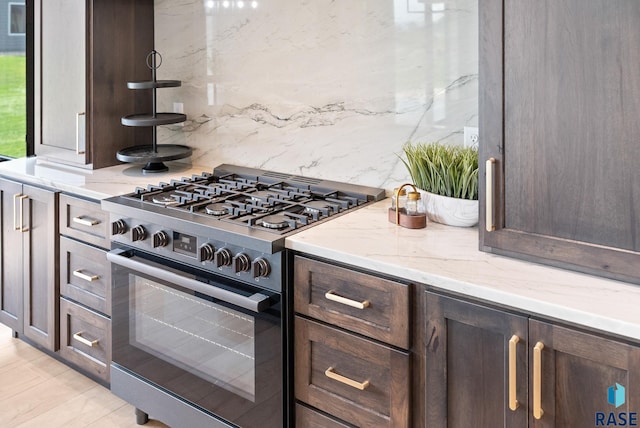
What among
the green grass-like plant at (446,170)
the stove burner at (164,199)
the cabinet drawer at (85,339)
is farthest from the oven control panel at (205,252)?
the green grass-like plant at (446,170)

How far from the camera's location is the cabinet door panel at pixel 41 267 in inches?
104

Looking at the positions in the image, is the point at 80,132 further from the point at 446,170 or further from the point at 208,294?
the point at 446,170

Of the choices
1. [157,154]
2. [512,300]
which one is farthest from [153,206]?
[512,300]

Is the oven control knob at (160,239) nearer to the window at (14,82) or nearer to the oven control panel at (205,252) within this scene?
the oven control panel at (205,252)

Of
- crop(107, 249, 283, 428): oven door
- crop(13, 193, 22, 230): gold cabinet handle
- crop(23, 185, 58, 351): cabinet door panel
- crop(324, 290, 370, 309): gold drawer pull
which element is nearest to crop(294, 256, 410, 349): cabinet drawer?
crop(324, 290, 370, 309): gold drawer pull

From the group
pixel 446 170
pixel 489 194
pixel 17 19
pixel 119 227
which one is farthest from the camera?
pixel 17 19

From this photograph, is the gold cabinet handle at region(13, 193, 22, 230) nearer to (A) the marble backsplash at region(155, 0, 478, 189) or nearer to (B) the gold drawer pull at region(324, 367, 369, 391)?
(A) the marble backsplash at region(155, 0, 478, 189)

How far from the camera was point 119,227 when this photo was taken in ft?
7.28

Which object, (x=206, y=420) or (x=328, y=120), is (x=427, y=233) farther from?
(x=206, y=420)

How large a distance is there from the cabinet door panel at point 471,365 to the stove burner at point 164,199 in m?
1.10

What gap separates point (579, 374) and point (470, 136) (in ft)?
3.24

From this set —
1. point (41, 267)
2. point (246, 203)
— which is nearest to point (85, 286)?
point (41, 267)

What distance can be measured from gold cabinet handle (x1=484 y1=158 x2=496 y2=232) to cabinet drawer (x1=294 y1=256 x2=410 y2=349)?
0.29m

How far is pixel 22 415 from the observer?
8.07ft
